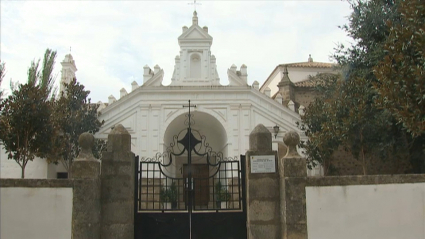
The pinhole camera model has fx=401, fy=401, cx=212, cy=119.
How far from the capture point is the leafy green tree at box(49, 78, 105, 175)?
19250 millimetres

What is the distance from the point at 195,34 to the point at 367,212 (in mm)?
17371

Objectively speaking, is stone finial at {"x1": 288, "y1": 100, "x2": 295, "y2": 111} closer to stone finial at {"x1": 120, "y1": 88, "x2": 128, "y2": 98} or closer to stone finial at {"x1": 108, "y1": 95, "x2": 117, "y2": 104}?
stone finial at {"x1": 120, "y1": 88, "x2": 128, "y2": 98}

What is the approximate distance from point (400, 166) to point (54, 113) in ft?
60.8

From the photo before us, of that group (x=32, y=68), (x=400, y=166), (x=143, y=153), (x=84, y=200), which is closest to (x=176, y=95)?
(x=143, y=153)

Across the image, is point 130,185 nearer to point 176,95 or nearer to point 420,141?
point 176,95

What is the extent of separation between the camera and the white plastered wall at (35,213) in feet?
25.3

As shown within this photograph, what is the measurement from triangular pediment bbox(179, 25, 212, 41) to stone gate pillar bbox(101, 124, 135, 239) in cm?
1557

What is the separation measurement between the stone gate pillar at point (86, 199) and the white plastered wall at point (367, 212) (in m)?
4.31

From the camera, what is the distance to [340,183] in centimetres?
811

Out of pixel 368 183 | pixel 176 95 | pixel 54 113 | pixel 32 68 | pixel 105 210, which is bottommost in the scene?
pixel 105 210

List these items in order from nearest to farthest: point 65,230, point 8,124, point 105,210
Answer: point 65,230, point 105,210, point 8,124

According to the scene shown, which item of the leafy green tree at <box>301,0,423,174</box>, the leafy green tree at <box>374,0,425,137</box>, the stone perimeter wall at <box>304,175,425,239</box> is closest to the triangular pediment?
the leafy green tree at <box>301,0,423,174</box>

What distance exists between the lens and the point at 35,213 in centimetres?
779

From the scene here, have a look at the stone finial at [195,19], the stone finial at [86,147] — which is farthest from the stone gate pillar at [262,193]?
the stone finial at [195,19]
